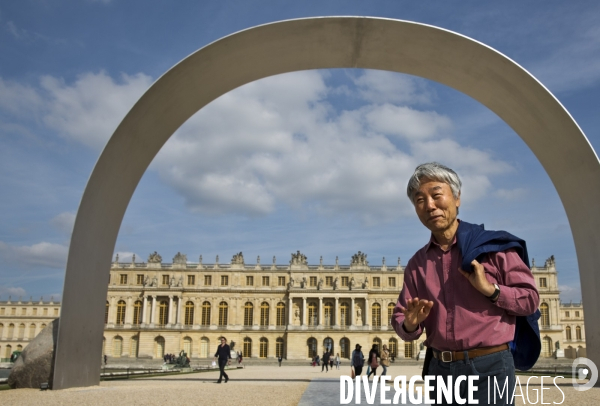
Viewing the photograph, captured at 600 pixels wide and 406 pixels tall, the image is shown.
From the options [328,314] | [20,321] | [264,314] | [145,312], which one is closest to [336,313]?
[328,314]

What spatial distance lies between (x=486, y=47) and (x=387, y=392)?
19.9 ft

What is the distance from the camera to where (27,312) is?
7206cm

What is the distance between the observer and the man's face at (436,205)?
2332mm

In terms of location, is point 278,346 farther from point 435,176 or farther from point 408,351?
point 435,176

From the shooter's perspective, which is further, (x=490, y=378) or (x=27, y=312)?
(x=27, y=312)

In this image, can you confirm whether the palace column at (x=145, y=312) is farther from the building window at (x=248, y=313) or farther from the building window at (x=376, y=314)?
the building window at (x=376, y=314)

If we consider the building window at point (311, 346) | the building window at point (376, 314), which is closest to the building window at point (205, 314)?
the building window at point (311, 346)

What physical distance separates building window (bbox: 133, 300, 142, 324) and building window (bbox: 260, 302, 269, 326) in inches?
Answer: 523

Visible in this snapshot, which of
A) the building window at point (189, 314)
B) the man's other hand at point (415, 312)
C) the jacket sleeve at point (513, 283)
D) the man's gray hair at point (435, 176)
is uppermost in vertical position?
the man's gray hair at point (435, 176)

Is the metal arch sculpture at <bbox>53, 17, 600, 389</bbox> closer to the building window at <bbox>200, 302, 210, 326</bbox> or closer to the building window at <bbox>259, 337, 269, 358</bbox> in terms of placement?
the building window at <bbox>259, 337, 269, 358</bbox>

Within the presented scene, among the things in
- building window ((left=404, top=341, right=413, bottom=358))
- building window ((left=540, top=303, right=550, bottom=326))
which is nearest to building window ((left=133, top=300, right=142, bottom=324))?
building window ((left=404, top=341, right=413, bottom=358))

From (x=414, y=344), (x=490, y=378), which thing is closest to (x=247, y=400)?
(x=490, y=378)

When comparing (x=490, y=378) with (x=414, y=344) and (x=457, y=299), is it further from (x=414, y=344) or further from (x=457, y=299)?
(x=414, y=344)

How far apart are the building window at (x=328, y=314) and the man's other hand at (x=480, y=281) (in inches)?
2218
